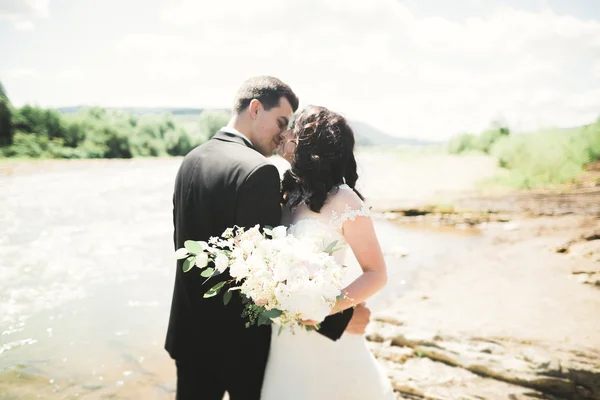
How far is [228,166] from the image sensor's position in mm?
2012

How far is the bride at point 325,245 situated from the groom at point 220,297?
5.6 inches

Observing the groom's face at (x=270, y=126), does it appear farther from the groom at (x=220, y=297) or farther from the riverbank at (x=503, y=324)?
the riverbank at (x=503, y=324)

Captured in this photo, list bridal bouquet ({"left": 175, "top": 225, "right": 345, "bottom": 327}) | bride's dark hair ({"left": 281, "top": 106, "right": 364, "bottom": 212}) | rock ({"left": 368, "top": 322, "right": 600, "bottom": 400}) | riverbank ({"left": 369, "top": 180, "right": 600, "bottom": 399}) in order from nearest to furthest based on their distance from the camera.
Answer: bridal bouquet ({"left": 175, "top": 225, "right": 345, "bottom": 327}) < bride's dark hair ({"left": 281, "top": 106, "right": 364, "bottom": 212}) < rock ({"left": 368, "top": 322, "right": 600, "bottom": 400}) < riverbank ({"left": 369, "top": 180, "right": 600, "bottom": 399})

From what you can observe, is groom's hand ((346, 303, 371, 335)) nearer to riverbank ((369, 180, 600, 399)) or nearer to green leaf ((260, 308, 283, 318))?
green leaf ((260, 308, 283, 318))

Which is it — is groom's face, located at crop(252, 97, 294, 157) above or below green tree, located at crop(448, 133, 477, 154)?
above

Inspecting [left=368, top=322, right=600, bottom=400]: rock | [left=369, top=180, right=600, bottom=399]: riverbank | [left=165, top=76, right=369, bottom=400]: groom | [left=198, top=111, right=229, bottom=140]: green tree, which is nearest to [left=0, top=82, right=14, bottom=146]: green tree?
[left=369, top=180, right=600, bottom=399]: riverbank

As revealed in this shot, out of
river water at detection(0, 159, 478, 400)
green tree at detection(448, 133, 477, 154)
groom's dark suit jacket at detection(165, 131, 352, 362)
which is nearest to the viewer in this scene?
groom's dark suit jacket at detection(165, 131, 352, 362)

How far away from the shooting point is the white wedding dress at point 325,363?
2.25 metres

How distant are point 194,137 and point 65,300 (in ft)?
216

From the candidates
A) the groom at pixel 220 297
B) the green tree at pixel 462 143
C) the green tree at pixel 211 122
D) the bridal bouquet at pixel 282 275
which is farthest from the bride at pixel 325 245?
the green tree at pixel 462 143

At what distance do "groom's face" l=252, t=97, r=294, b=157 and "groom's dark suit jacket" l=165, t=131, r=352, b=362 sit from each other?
0.65 feet

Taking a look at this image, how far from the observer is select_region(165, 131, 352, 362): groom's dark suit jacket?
196cm

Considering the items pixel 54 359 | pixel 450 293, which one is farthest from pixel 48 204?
pixel 450 293

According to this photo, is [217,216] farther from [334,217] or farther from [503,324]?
[503,324]
